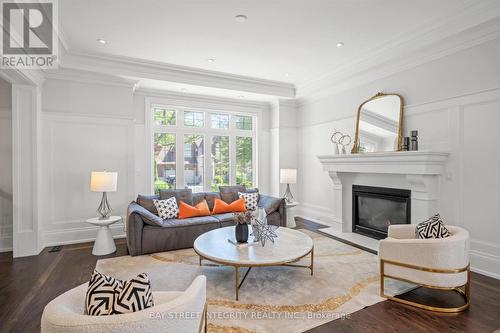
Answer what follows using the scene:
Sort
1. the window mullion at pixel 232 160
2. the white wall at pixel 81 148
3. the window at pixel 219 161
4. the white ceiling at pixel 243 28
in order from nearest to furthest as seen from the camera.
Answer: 1. the white ceiling at pixel 243 28
2. the white wall at pixel 81 148
3. the window at pixel 219 161
4. the window mullion at pixel 232 160

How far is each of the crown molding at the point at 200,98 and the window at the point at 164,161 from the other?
2.71ft

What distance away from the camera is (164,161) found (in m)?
5.80

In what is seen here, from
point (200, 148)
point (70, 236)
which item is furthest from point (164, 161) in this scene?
point (70, 236)

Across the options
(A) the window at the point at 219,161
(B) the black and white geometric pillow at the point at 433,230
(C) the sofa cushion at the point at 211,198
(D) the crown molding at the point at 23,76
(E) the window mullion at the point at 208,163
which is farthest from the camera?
(A) the window at the point at 219,161

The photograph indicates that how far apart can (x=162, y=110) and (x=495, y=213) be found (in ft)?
18.9

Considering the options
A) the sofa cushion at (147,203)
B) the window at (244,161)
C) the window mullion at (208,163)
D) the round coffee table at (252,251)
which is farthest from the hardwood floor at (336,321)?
the window at (244,161)

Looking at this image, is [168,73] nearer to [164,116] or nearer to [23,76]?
[164,116]

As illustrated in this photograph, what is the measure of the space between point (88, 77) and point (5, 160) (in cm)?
189

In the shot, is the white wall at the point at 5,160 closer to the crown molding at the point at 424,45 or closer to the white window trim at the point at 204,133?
the white window trim at the point at 204,133

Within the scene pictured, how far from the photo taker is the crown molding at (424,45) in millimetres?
3090

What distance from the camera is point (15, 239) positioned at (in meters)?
3.94

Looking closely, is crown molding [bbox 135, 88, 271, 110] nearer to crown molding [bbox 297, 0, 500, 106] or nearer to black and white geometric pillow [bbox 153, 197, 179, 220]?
crown molding [bbox 297, 0, 500, 106]

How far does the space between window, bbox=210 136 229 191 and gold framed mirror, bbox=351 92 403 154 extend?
114 inches

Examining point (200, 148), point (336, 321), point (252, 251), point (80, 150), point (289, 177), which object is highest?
point (200, 148)
